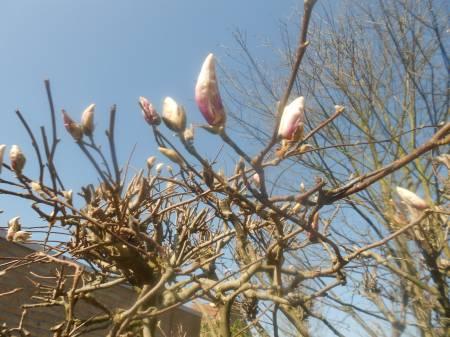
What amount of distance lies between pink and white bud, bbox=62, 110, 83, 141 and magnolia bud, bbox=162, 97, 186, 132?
9.8 inches

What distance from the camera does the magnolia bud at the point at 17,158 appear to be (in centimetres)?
90

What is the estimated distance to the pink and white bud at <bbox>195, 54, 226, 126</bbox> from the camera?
0.60 meters

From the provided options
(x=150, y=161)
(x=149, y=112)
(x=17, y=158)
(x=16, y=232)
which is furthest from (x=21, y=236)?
(x=149, y=112)

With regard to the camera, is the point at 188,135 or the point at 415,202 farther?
the point at 415,202

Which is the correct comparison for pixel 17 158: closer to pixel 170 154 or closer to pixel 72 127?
pixel 72 127

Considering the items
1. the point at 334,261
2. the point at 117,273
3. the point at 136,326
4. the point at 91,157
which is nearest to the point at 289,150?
the point at 91,157

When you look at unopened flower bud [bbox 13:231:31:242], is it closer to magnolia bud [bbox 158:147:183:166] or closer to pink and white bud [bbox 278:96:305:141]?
magnolia bud [bbox 158:147:183:166]

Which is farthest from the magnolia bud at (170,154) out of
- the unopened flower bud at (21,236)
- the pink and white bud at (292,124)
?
the unopened flower bud at (21,236)

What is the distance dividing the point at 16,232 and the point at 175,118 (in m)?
1.10

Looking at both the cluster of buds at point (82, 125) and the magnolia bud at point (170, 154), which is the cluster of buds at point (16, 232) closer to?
the cluster of buds at point (82, 125)

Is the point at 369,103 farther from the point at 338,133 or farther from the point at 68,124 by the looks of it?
the point at 68,124

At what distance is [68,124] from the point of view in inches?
30.4

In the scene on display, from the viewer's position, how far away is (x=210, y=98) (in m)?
0.61

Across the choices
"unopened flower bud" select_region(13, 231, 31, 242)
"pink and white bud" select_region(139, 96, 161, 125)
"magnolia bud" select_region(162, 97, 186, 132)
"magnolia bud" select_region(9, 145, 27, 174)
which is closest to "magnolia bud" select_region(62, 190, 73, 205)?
"magnolia bud" select_region(9, 145, 27, 174)
